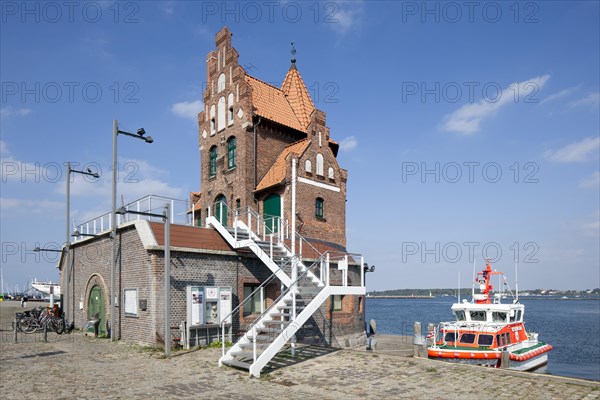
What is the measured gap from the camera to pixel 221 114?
27.9 metres

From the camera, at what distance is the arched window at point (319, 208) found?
26.7m

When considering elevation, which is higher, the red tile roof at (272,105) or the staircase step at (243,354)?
the red tile roof at (272,105)

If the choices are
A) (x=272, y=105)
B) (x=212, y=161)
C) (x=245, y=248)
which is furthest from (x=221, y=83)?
(x=245, y=248)

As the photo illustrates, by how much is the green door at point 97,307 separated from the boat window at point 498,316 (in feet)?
68.4

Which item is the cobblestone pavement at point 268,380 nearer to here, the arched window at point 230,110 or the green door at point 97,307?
the green door at point 97,307

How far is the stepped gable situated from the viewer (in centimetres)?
2541

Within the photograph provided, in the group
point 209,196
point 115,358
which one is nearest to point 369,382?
point 115,358

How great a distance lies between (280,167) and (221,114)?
5124 millimetres

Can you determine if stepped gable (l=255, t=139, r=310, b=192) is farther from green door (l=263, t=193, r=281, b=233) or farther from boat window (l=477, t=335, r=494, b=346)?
boat window (l=477, t=335, r=494, b=346)

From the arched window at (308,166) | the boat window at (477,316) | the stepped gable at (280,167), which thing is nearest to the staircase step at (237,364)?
the stepped gable at (280,167)

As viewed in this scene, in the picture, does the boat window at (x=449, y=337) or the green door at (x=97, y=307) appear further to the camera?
the boat window at (x=449, y=337)

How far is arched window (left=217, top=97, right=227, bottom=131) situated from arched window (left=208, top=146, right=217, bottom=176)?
1391mm

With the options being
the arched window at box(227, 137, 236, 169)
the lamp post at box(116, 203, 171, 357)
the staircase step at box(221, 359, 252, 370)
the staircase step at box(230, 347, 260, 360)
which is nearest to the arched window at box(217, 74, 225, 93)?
the arched window at box(227, 137, 236, 169)

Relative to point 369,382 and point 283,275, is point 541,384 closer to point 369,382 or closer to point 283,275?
point 369,382
